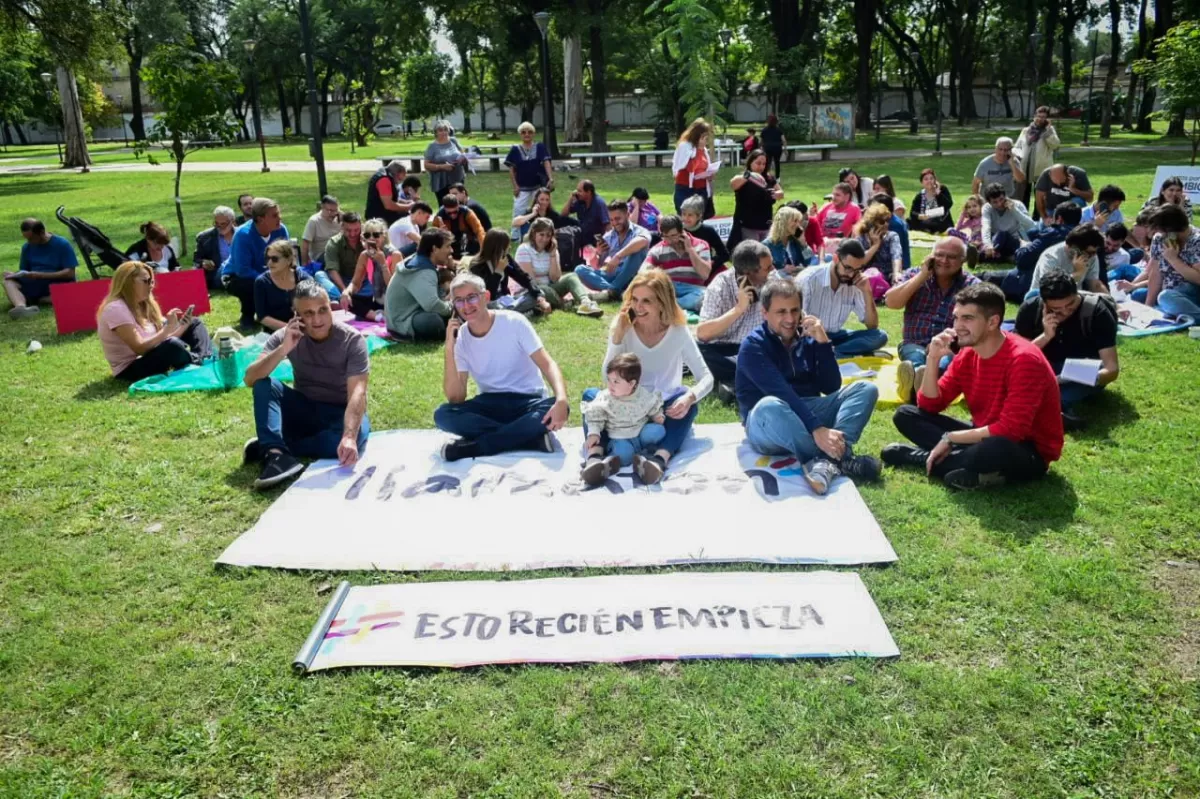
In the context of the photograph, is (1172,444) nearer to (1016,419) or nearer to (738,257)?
(1016,419)

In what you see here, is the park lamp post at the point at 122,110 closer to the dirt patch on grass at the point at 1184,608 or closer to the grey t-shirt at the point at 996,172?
the grey t-shirt at the point at 996,172

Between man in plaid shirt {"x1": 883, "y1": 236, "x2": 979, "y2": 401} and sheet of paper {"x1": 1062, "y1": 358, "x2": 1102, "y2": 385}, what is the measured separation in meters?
1.13

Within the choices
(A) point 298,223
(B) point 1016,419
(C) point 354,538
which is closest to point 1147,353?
(B) point 1016,419

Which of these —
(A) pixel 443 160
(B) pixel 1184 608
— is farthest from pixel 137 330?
(A) pixel 443 160

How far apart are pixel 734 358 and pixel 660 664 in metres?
3.94

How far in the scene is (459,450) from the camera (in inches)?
243

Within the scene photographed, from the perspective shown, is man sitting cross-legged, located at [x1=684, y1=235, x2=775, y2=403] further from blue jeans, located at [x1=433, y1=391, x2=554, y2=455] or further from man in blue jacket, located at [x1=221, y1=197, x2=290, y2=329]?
man in blue jacket, located at [x1=221, y1=197, x2=290, y2=329]

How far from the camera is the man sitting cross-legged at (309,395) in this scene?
5.85 m

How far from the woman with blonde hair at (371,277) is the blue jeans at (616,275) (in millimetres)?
2377

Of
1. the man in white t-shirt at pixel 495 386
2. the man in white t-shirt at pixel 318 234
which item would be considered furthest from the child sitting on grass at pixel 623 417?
the man in white t-shirt at pixel 318 234

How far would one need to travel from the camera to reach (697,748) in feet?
10.8

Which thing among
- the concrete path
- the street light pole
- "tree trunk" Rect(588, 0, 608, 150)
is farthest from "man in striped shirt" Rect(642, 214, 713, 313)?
"tree trunk" Rect(588, 0, 608, 150)

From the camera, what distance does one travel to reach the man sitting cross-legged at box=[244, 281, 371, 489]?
585 cm

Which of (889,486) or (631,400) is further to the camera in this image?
(631,400)
